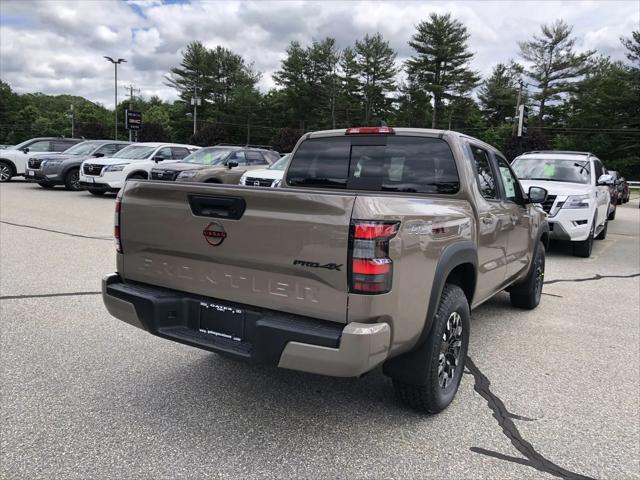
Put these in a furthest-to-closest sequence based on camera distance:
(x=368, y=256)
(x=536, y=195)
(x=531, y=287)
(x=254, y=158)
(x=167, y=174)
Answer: (x=254, y=158), (x=167, y=174), (x=531, y=287), (x=536, y=195), (x=368, y=256)

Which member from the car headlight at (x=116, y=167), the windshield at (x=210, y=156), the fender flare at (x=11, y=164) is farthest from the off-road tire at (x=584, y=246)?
the fender flare at (x=11, y=164)

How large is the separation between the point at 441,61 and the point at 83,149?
49.0 m

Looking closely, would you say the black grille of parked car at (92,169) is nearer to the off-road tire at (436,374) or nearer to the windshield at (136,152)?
the windshield at (136,152)

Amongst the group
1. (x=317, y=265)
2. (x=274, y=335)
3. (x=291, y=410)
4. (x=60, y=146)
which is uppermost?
(x=60, y=146)

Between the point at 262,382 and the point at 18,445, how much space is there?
1530mm

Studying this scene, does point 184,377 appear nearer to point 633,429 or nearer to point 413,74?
point 633,429

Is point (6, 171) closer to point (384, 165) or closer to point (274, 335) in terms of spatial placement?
point (384, 165)

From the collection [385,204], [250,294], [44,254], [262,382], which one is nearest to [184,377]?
[262,382]

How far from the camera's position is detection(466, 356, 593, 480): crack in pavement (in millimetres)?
2785

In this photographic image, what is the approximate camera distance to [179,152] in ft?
56.9

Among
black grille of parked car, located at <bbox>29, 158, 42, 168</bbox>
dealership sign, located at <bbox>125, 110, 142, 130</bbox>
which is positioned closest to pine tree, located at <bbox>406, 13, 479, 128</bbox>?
dealership sign, located at <bbox>125, 110, 142, 130</bbox>

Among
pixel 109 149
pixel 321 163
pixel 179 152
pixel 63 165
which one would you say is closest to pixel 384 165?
pixel 321 163

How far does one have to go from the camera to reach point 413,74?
200ft

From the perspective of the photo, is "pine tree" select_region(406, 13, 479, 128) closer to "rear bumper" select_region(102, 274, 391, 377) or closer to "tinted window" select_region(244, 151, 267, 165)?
"tinted window" select_region(244, 151, 267, 165)
